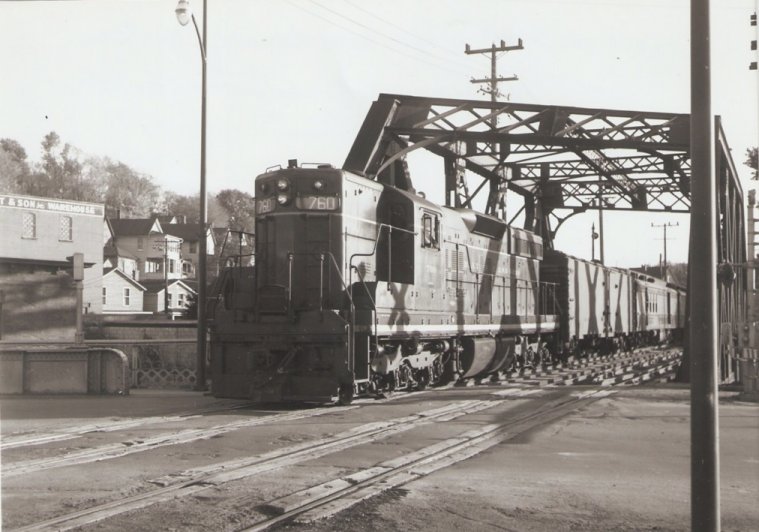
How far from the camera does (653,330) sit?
42781 millimetres

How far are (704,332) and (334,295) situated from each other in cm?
920

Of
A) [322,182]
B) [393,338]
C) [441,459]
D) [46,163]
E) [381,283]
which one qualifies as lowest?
[441,459]

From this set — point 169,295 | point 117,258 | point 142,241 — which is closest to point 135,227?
point 142,241

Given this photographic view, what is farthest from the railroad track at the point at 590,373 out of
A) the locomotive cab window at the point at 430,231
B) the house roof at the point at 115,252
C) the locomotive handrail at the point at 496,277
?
the house roof at the point at 115,252

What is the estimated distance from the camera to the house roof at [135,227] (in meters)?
80.6

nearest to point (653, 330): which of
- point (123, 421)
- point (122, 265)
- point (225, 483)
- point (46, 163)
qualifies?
point (123, 421)

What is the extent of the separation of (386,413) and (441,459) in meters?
3.75

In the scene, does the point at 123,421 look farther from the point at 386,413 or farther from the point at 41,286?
the point at 41,286

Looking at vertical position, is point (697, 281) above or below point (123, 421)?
above

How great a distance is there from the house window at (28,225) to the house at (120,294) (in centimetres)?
1106

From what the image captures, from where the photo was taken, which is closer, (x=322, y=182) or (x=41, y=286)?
(x=322, y=182)

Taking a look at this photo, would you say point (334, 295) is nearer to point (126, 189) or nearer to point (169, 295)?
point (169, 295)

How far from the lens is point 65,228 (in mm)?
49281

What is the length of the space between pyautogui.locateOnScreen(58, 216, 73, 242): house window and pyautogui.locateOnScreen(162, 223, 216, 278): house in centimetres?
3668
